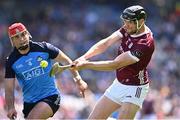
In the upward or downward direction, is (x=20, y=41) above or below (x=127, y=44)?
above

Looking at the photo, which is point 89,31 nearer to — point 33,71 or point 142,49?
point 33,71

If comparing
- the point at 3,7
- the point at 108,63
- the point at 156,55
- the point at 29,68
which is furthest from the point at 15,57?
the point at 3,7

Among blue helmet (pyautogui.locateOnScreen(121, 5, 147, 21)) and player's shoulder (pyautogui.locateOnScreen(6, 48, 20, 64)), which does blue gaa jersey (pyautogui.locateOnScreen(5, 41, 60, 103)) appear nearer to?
player's shoulder (pyautogui.locateOnScreen(6, 48, 20, 64))

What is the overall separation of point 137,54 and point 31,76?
1.52 m

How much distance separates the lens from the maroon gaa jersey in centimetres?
1194

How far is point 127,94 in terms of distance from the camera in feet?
40.1

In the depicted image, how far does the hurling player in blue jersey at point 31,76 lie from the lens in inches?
474

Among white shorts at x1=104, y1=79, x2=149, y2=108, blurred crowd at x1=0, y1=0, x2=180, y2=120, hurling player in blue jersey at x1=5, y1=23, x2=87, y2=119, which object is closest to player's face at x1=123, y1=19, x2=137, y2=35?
white shorts at x1=104, y1=79, x2=149, y2=108

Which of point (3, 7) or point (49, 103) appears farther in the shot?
point (3, 7)

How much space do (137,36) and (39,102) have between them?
65.2 inches

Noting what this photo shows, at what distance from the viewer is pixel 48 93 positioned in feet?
40.1

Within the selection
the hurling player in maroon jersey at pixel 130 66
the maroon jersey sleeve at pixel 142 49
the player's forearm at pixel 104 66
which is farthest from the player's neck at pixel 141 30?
the player's forearm at pixel 104 66

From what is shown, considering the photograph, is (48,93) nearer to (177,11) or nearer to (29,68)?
(29,68)

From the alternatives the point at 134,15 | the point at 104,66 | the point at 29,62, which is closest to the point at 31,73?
the point at 29,62
